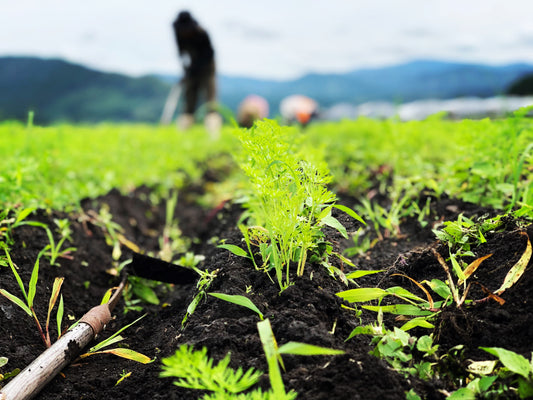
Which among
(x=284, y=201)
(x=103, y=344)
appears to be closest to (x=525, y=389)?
(x=284, y=201)

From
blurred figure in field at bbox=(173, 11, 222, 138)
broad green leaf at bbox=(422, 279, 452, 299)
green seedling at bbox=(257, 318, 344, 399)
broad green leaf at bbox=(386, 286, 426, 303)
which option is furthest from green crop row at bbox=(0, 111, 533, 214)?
blurred figure in field at bbox=(173, 11, 222, 138)

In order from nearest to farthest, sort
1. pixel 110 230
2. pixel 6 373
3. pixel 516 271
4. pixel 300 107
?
1. pixel 516 271
2. pixel 6 373
3. pixel 110 230
4. pixel 300 107

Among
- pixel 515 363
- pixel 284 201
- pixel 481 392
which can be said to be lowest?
pixel 481 392

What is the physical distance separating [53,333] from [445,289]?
1.73 meters

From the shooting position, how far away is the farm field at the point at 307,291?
51.1 inches

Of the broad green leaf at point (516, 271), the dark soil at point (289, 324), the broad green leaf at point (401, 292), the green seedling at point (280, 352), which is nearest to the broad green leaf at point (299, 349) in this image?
the green seedling at point (280, 352)

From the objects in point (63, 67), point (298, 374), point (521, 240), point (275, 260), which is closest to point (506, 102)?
point (521, 240)

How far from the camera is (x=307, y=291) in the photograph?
159cm

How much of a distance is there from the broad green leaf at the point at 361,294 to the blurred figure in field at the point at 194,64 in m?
9.36

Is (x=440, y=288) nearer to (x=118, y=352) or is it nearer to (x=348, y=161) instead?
(x=118, y=352)

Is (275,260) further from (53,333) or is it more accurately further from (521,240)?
(53,333)

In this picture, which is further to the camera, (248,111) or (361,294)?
(248,111)

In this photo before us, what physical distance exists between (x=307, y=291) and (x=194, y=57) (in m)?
10.8

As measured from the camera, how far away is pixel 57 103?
6072 cm
